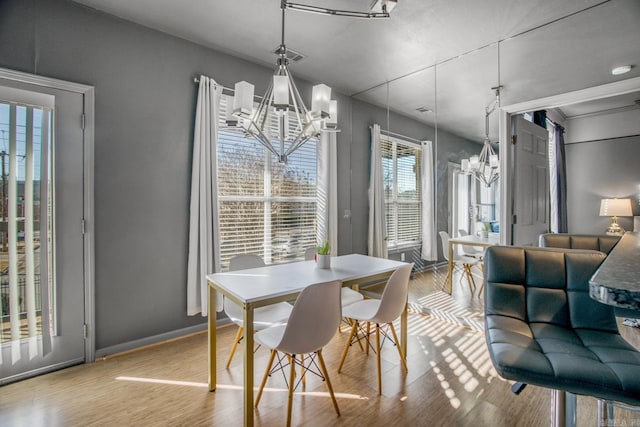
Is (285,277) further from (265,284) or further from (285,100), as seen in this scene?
(285,100)

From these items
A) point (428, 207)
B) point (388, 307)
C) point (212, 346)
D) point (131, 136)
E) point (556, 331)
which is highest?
point (131, 136)

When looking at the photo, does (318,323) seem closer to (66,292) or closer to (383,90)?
(66,292)

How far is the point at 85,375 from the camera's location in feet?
7.38

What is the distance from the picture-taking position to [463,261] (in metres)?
3.59

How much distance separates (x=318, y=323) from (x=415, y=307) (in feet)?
7.81

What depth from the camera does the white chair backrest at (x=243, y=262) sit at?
248cm

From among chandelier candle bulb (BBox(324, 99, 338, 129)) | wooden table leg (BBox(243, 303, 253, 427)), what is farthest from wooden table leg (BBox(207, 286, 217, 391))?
chandelier candle bulb (BBox(324, 99, 338, 129))

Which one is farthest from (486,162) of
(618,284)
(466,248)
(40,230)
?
(40,230)

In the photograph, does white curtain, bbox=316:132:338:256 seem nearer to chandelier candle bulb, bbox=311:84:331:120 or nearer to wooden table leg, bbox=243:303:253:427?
chandelier candle bulb, bbox=311:84:331:120

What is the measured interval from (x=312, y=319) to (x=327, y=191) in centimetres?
250

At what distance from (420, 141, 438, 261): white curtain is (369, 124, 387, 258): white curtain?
0.64 m

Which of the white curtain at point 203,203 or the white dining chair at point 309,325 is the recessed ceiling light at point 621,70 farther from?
the white curtain at point 203,203

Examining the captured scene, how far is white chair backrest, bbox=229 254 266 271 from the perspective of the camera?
248 centimetres

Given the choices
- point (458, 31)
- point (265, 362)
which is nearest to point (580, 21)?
point (458, 31)
